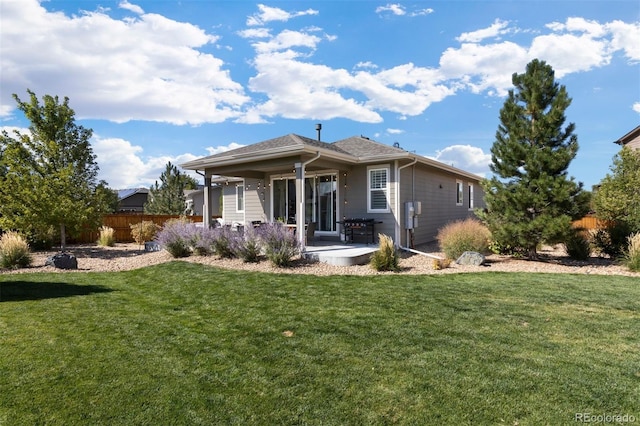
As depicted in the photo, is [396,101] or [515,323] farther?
[396,101]

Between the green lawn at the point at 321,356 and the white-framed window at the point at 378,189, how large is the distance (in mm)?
5432

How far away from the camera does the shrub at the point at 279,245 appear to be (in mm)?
8500

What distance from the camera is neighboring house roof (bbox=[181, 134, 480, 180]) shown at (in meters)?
9.85

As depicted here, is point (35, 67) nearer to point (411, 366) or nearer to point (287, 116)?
point (287, 116)

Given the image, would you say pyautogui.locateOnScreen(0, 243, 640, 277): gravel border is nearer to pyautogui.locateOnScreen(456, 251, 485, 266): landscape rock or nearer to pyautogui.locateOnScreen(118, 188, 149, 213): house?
pyautogui.locateOnScreen(456, 251, 485, 266): landscape rock

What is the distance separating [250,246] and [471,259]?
5572mm

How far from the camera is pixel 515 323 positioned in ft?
14.5

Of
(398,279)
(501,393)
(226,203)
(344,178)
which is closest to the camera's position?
(501,393)

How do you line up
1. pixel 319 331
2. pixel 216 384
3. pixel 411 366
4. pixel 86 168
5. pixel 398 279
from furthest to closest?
pixel 86 168 < pixel 398 279 < pixel 319 331 < pixel 411 366 < pixel 216 384

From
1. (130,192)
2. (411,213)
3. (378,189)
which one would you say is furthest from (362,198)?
(130,192)

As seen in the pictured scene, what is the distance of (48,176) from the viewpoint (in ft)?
40.5

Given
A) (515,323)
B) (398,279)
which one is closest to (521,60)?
(398,279)

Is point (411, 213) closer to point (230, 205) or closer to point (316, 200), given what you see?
point (316, 200)

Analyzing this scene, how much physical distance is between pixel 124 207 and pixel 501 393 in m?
42.4
